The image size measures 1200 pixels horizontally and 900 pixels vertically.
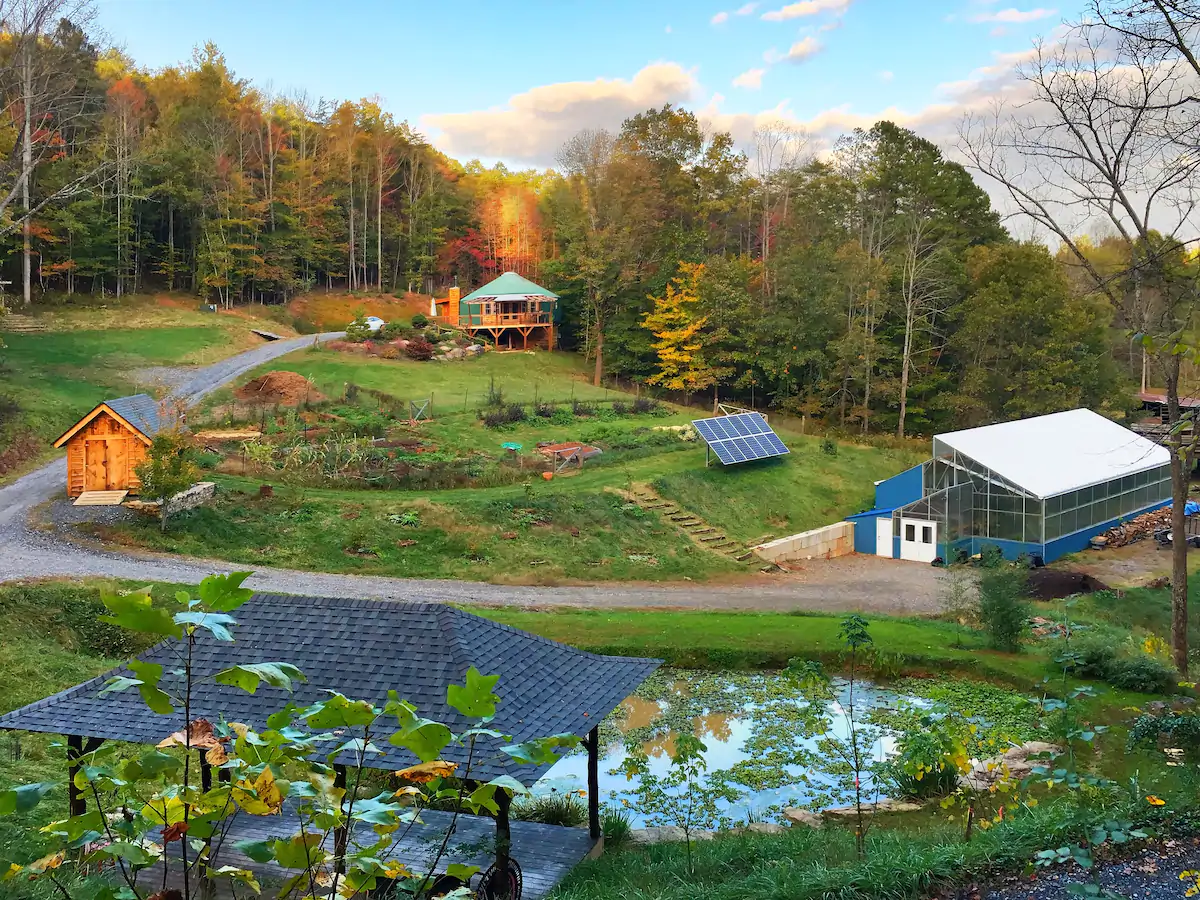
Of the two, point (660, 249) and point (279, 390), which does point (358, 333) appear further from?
point (660, 249)

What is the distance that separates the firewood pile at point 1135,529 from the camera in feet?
84.9

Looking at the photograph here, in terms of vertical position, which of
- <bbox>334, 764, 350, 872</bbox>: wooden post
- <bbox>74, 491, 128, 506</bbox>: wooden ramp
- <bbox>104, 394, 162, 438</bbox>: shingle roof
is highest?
<bbox>104, 394, 162, 438</bbox>: shingle roof

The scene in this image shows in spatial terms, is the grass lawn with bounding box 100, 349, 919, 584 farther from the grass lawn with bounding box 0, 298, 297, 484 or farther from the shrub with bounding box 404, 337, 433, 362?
the grass lawn with bounding box 0, 298, 297, 484

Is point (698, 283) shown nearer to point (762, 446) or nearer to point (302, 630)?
point (762, 446)

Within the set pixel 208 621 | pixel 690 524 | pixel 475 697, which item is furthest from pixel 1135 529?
pixel 208 621

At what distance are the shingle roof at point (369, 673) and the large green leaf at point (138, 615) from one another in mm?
5234

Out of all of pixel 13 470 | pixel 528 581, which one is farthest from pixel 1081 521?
pixel 13 470

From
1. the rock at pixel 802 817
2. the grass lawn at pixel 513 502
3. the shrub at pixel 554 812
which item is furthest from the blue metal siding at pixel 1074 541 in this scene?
the shrub at pixel 554 812

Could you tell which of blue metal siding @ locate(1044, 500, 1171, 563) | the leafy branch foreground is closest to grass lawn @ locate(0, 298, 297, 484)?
the leafy branch foreground

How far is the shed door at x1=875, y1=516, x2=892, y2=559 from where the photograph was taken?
25.7 metres

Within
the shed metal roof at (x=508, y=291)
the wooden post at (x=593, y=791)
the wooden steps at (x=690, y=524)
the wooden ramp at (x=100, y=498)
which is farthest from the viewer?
the shed metal roof at (x=508, y=291)

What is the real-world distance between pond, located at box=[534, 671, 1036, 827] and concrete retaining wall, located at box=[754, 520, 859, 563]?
9463 millimetres

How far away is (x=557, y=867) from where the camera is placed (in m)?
8.10

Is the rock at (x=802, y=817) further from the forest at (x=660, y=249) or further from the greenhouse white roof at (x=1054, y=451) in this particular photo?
the forest at (x=660, y=249)
